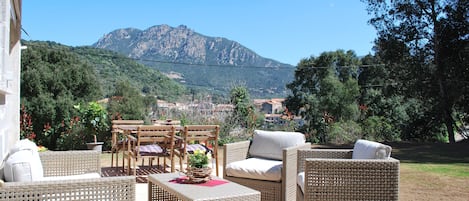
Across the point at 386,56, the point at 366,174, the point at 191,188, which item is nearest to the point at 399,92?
the point at 386,56

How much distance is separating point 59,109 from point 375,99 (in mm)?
13644

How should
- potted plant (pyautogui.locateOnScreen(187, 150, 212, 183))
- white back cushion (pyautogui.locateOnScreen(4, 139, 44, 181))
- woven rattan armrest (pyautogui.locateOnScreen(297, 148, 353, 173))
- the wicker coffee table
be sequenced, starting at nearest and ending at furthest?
white back cushion (pyautogui.locateOnScreen(4, 139, 44, 181)) < the wicker coffee table < potted plant (pyautogui.locateOnScreen(187, 150, 212, 183)) < woven rattan armrest (pyautogui.locateOnScreen(297, 148, 353, 173))

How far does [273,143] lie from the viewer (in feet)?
14.6

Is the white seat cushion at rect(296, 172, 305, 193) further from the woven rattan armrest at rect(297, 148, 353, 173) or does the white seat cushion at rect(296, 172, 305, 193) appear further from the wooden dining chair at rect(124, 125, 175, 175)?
the wooden dining chair at rect(124, 125, 175, 175)

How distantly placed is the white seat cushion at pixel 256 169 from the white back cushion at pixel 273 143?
0.59 feet

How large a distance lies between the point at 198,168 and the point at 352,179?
3.97 feet

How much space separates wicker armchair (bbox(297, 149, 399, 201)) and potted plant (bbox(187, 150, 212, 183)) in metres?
0.82

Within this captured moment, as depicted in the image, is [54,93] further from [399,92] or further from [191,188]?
[399,92]

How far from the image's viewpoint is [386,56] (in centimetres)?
1316

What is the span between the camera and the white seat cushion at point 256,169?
3.80 meters

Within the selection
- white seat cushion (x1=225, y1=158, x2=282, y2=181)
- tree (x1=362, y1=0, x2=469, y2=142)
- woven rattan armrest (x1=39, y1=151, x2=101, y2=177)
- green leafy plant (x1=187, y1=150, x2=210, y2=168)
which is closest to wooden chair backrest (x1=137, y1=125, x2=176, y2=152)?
white seat cushion (x1=225, y1=158, x2=282, y2=181)

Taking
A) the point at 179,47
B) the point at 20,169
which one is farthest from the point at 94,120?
the point at 179,47

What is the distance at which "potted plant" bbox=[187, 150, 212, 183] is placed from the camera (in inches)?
117

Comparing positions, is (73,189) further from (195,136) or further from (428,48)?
(428,48)
